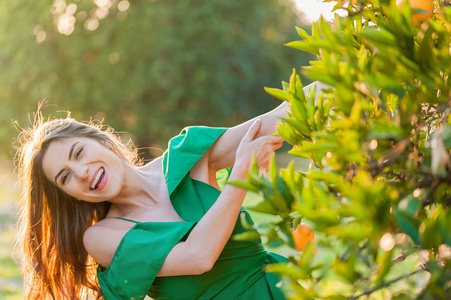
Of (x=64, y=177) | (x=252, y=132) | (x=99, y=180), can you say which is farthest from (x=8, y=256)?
(x=252, y=132)

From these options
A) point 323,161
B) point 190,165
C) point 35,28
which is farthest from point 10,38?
point 323,161

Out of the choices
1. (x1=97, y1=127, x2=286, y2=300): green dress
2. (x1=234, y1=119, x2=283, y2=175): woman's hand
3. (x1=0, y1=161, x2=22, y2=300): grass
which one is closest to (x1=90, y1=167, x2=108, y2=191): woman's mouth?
(x1=97, y1=127, x2=286, y2=300): green dress

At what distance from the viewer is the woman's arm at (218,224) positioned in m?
2.15

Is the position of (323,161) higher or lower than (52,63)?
higher

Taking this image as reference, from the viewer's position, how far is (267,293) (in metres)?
2.52

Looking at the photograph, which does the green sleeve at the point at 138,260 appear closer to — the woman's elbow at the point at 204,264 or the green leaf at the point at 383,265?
the woman's elbow at the point at 204,264

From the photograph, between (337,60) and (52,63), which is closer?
(337,60)

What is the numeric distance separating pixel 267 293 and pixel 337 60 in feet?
5.34

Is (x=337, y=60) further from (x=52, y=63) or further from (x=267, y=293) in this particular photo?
(x=52, y=63)

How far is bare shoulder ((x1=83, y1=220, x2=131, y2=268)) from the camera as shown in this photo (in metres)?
2.48

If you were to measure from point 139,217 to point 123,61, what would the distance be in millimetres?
19130

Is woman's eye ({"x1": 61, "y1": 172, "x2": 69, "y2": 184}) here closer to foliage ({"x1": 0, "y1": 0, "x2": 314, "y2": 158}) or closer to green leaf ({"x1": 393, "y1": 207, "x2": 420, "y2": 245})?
green leaf ({"x1": 393, "y1": 207, "x2": 420, "y2": 245})

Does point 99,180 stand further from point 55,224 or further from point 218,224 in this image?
point 218,224

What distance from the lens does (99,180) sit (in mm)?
2564
